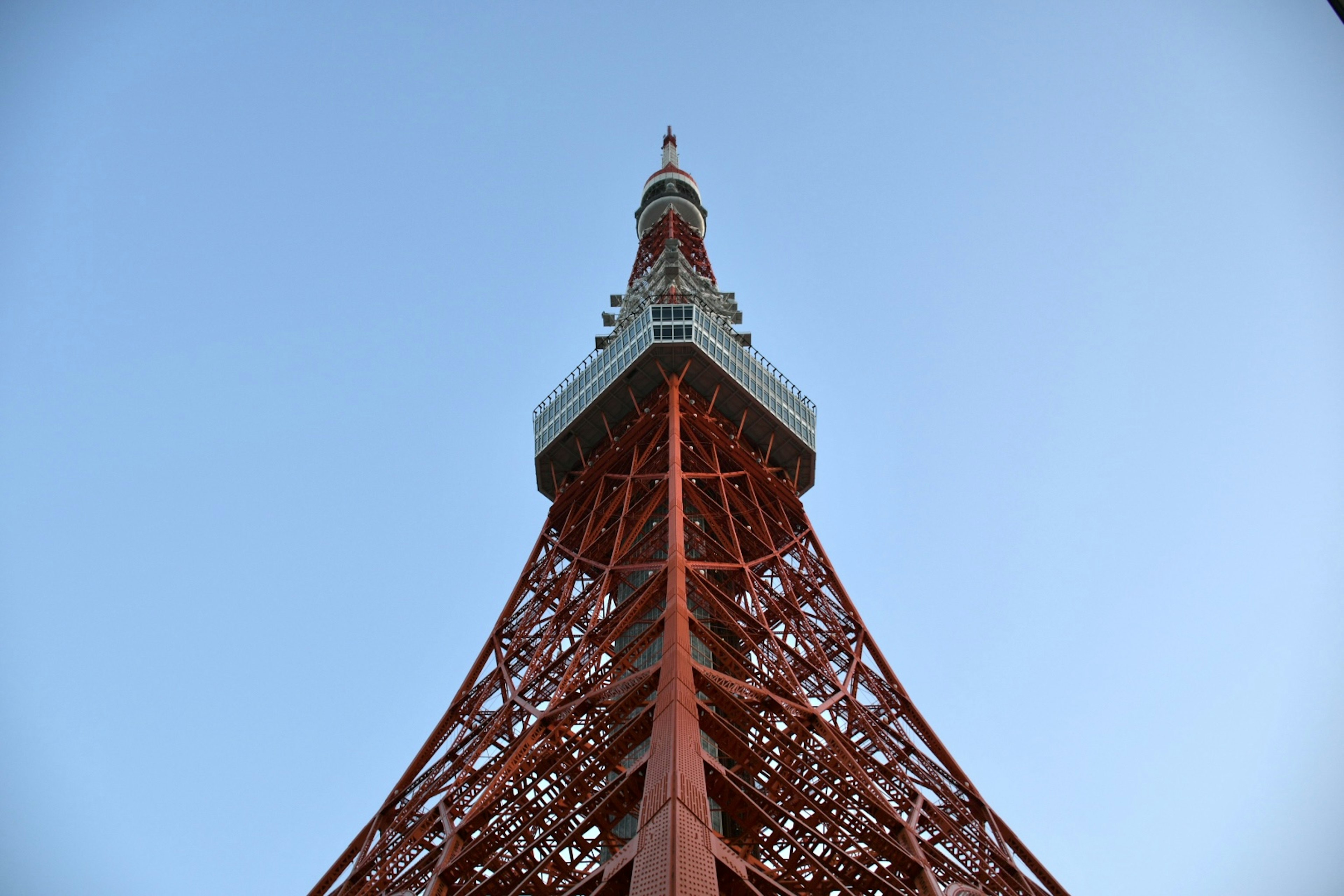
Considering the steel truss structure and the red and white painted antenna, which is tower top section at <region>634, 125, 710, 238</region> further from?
the steel truss structure

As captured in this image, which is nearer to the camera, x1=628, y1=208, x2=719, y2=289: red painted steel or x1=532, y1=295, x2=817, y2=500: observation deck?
x1=532, y1=295, x2=817, y2=500: observation deck

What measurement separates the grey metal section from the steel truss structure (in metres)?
2.12

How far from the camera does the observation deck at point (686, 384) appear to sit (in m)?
31.0

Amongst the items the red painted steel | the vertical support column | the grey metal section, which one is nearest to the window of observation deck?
the grey metal section

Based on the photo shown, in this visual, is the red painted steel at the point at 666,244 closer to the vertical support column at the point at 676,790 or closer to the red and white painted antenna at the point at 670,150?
the red and white painted antenna at the point at 670,150

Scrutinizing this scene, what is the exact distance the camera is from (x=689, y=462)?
2864cm

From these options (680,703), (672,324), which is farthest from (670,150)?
(680,703)

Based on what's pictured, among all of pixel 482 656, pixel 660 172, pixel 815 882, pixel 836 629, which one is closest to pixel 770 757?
pixel 815 882

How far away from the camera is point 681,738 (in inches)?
610

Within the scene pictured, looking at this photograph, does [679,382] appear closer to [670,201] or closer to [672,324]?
[672,324]

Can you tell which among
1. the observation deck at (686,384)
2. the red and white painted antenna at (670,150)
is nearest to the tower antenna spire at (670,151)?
the red and white painted antenna at (670,150)

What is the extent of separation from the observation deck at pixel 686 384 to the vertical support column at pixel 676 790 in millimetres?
10705

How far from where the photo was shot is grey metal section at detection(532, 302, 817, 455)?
1223 inches

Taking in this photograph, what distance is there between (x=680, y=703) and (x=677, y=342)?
15.6m
